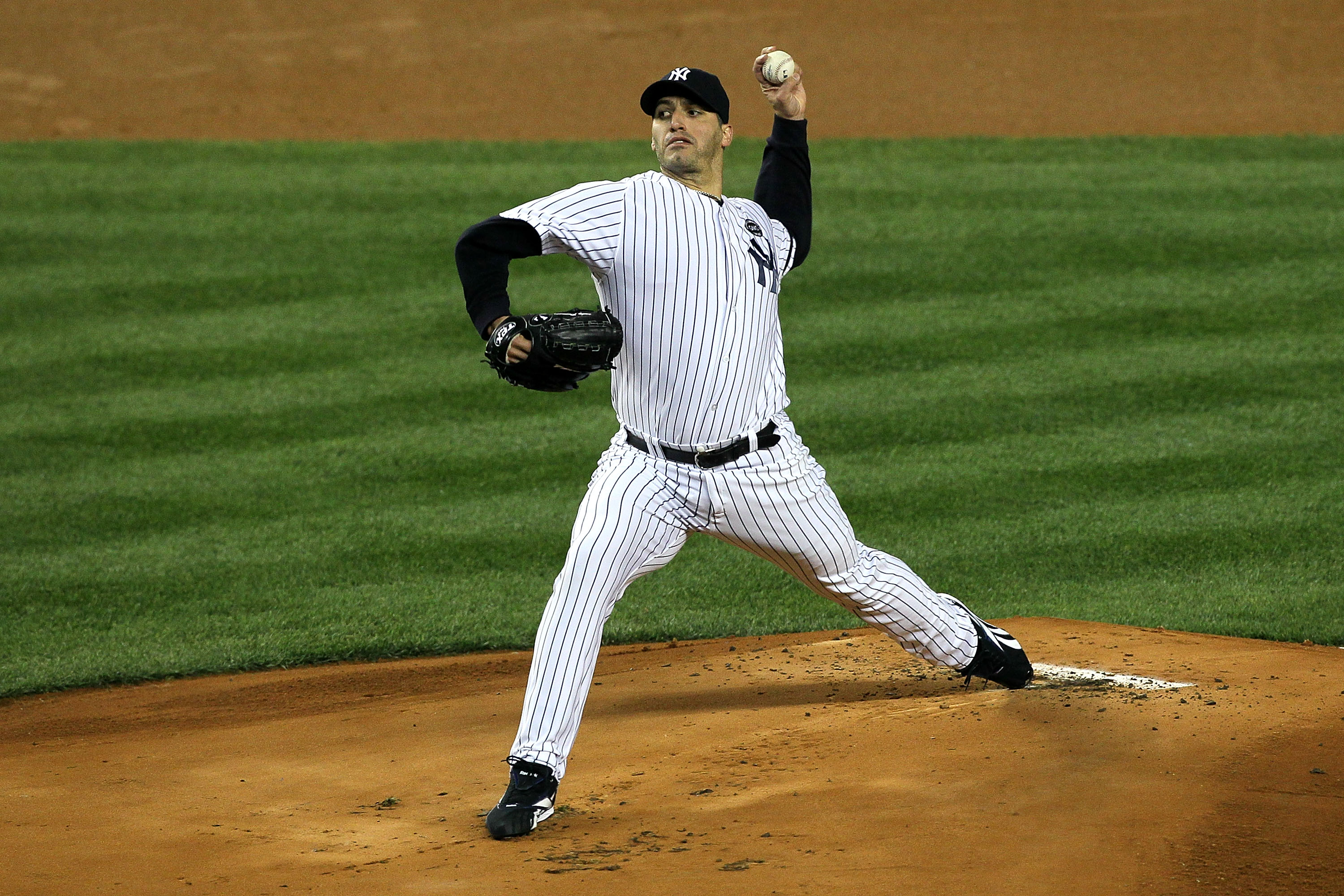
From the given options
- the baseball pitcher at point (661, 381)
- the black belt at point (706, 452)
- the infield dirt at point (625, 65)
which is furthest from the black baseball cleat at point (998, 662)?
the infield dirt at point (625, 65)

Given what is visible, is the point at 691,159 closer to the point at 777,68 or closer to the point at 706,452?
the point at 777,68

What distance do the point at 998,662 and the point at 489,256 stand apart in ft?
6.18

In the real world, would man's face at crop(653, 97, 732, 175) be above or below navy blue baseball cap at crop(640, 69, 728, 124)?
below

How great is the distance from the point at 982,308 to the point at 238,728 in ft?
19.7

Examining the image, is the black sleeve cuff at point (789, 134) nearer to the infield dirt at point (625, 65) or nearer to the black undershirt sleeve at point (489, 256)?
the black undershirt sleeve at point (489, 256)

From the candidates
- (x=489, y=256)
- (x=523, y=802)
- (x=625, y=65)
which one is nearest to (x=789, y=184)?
(x=489, y=256)

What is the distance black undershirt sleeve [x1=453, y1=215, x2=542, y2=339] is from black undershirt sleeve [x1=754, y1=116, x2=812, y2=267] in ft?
3.05

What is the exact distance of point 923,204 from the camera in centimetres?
1143

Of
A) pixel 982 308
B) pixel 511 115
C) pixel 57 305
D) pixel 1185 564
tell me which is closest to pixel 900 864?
pixel 1185 564

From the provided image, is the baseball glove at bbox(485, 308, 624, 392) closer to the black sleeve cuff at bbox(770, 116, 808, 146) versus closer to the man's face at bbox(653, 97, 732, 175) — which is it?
the man's face at bbox(653, 97, 732, 175)

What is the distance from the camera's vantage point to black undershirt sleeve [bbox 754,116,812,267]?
427 centimetres

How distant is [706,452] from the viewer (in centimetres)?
379

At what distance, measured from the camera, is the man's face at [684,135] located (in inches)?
154

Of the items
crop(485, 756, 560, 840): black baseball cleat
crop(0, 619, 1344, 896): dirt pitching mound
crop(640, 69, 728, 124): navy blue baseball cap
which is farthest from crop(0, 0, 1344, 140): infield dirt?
crop(485, 756, 560, 840): black baseball cleat
